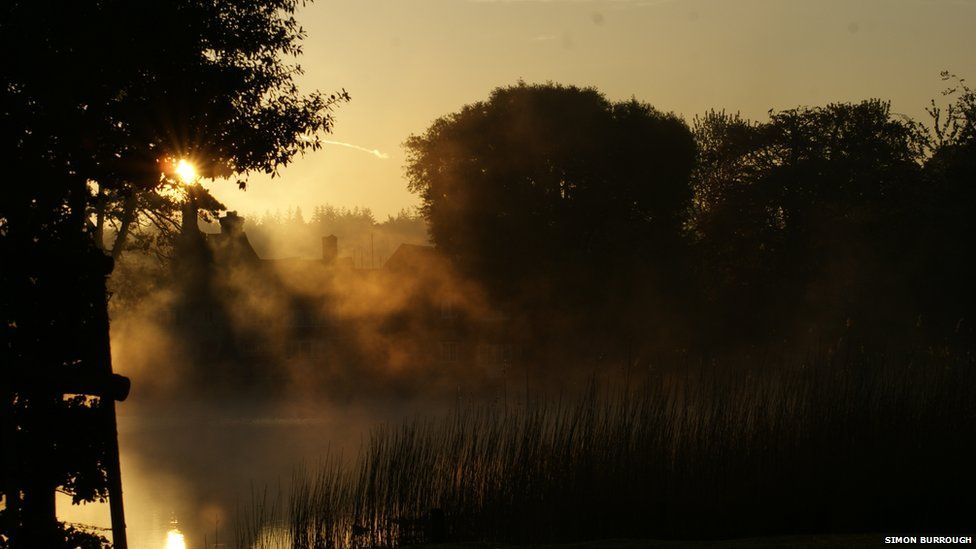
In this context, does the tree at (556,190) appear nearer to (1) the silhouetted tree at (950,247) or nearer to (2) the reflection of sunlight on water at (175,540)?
(1) the silhouetted tree at (950,247)

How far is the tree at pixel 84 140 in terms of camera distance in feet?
38.5

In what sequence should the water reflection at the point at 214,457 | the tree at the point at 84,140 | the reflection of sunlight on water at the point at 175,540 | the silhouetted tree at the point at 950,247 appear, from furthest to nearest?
the silhouetted tree at the point at 950,247 → the water reflection at the point at 214,457 → the reflection of sunlight on water at the point at 175,540 → the tree at the point at 84,140

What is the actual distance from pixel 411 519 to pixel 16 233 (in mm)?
7010

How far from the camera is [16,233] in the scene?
1222cm

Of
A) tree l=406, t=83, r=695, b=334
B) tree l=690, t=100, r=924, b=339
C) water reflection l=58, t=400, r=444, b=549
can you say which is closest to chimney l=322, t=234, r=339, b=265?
tree l=406, t=83, r=695, b=334

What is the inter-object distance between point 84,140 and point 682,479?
31.6ft

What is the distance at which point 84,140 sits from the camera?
549 inches

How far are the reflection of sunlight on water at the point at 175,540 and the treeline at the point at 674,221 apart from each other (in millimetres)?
28316

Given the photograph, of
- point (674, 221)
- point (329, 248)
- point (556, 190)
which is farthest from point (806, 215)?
point (329, 248)

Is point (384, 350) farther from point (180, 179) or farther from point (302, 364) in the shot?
point (180, 179)

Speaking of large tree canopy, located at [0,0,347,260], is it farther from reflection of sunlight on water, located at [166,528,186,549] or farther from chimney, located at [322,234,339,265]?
chimney, located at [322,234,339,265]

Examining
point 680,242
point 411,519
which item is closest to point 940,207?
point 680,242

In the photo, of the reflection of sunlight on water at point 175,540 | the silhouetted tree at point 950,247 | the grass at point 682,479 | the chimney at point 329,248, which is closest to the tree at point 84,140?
the grass at point 682,479

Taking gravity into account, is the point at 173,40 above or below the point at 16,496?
above
